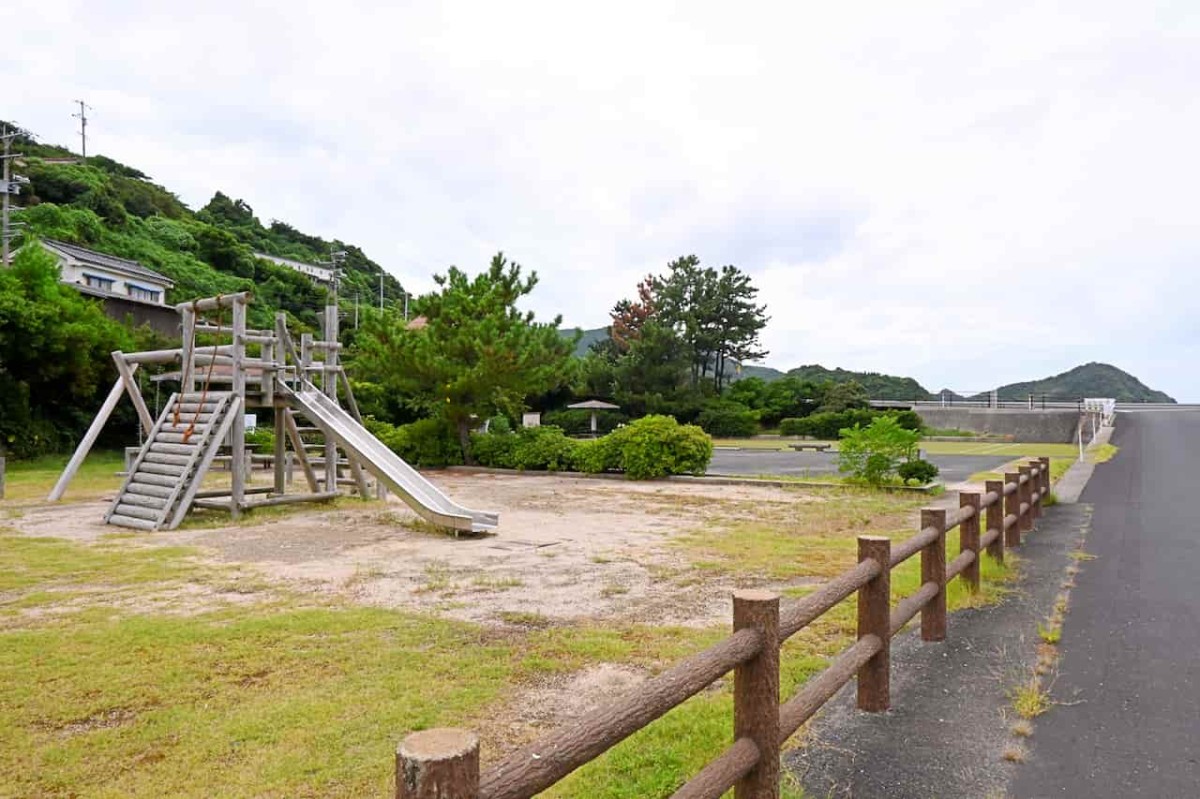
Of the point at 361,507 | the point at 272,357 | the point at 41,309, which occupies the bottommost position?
the point at 361,507

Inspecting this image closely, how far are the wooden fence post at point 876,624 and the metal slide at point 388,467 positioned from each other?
5.53 meters

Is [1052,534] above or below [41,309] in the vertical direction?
below

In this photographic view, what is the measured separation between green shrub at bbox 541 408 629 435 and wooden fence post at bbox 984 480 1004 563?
29.4 metres

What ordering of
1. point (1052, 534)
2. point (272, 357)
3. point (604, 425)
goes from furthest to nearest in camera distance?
point (604, 425) → point (272, 357) → point (1052, 534)

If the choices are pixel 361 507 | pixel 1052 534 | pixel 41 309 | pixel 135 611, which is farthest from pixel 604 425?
pixel 135 611

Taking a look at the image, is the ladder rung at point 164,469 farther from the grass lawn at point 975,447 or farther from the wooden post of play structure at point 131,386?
the grass lawn at point 975,447

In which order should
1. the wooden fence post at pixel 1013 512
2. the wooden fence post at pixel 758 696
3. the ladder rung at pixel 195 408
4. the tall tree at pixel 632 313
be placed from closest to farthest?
the wooden fence post at pixel 758 696, the wooden fence post at pixel 1013 512, the ladder rung at pixel 195 408, the tall tree at pixel 632 313

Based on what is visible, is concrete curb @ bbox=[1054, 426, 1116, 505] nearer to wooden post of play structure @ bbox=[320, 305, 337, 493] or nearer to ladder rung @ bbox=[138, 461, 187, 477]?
wooden post of play structure @ bbox=[320, 305, 337, 493]

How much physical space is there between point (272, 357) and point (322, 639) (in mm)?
7375

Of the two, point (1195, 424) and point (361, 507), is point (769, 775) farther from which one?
point (1195, 424)

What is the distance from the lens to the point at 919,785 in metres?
2.72

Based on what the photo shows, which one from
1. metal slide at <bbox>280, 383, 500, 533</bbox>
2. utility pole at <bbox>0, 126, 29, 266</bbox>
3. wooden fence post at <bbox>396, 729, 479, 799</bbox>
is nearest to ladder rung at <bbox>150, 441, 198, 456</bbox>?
metal slide at <bbox>280, 383, 500, 533</bbox>

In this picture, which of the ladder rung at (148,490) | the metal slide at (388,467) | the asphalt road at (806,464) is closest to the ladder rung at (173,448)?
the ladder rung at (148,490)

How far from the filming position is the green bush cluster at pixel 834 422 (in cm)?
3416
